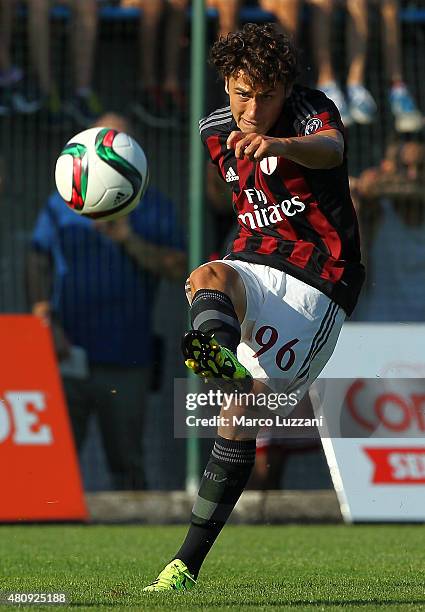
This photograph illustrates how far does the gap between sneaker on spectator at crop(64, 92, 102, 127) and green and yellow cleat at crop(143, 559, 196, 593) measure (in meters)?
6.32

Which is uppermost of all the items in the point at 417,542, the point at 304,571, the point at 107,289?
the point at 107,289

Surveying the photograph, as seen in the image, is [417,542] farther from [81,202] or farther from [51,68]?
[51,68]

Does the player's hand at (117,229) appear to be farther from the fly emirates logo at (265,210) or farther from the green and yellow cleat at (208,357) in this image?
the green and yellow cleat at (208,357)

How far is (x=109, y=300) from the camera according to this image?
10.4 metres

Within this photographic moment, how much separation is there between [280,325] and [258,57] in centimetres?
116

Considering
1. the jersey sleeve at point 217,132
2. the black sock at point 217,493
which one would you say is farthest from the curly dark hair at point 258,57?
the black sock at point 217,493

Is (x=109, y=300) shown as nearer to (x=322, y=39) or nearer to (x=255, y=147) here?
(x=322, y=39)

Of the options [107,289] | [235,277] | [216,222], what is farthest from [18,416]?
[235,277]

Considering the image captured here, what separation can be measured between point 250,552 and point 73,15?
556cm

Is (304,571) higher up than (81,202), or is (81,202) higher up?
(81,202)

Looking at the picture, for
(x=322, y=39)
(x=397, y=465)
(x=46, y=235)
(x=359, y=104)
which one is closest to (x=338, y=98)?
(x=359, y=104)

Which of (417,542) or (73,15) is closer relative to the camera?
(417,542)

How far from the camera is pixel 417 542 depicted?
8.07 meters

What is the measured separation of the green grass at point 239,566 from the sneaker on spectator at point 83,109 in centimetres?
356
